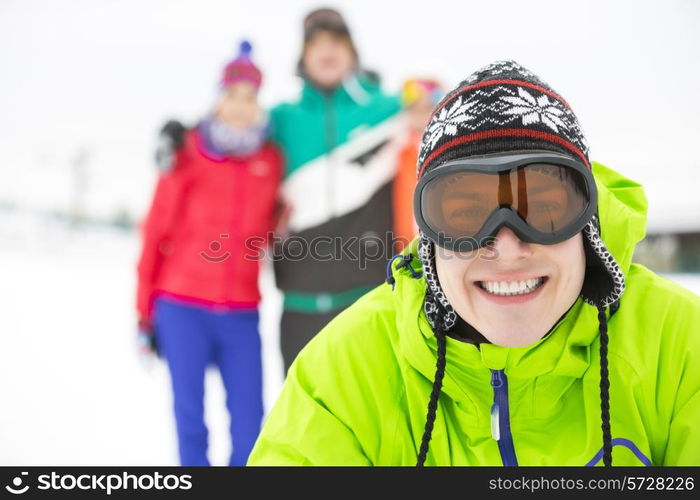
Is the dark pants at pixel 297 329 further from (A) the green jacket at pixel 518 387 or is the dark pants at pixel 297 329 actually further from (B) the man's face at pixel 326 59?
(A) the green jacket at pixel 518 387

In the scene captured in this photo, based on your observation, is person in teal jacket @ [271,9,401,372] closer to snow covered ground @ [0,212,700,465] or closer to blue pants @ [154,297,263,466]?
blue pants @ [154,297,263,466]

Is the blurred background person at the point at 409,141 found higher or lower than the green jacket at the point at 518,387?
higher

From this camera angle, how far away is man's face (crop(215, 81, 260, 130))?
8.82 feet

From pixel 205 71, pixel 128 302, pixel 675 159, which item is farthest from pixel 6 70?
pixel 675 159

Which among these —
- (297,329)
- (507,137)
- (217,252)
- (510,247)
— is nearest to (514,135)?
(507,137)

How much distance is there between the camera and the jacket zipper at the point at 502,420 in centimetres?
120

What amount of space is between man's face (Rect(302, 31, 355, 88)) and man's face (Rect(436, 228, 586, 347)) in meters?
1.74

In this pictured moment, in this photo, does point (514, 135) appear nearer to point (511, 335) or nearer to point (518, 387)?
point (511, 335)

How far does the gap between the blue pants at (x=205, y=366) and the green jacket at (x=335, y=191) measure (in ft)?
1.01

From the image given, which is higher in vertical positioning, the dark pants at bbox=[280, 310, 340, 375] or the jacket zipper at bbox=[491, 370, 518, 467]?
the dark pants at bbox=[280, 310, 340, 375]

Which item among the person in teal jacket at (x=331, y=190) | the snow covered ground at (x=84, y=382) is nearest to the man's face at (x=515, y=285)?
the person in teal jacket at (x=331, y=190)

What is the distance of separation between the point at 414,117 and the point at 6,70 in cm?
3593

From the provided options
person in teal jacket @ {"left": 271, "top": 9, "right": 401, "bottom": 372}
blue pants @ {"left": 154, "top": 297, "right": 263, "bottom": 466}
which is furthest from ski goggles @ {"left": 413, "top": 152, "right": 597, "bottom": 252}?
blue pants @ {"left": 154, "top": 297, "right": 263, "bottom": 466}
